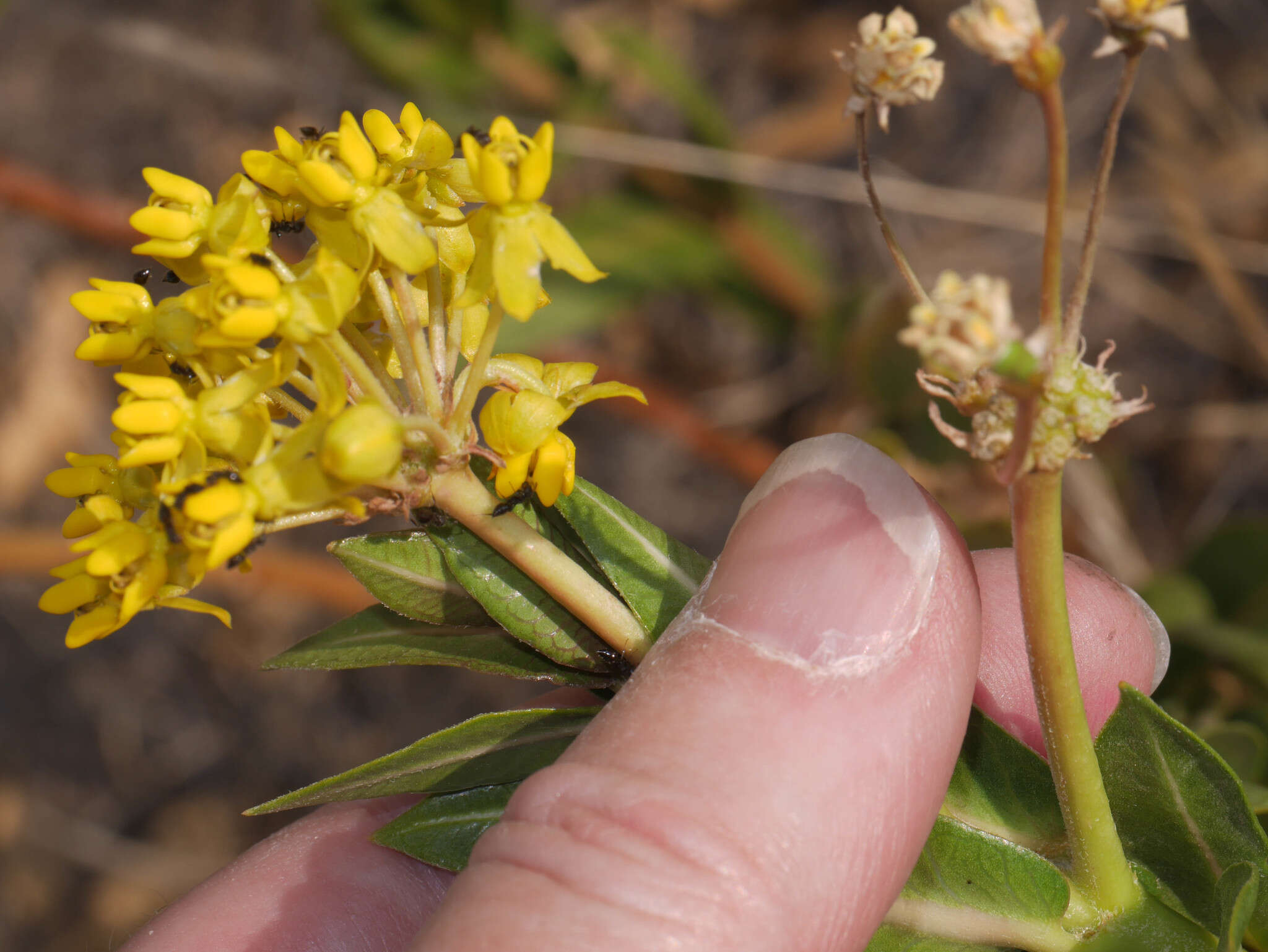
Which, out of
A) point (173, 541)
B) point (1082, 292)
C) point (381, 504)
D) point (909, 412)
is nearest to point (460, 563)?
point (381, 504)

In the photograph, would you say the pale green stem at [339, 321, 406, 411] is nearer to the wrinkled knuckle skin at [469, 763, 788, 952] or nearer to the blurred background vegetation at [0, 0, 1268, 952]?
the wrinkled knuckle skin at [469, 763, 788, 952]

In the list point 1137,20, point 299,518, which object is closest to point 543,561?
point 299,518

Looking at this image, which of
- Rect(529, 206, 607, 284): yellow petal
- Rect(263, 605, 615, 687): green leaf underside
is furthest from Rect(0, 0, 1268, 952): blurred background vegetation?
Rect(529, 206, 607, 284): yellow petal

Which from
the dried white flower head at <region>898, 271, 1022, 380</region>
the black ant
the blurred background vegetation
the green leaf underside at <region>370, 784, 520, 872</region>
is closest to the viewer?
the dried white flower head at <region>898, 271, 1022, 380</region>

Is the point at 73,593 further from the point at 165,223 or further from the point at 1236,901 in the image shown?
the point at 1236,901

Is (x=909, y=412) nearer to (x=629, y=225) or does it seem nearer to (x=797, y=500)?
(x=629, y=225)

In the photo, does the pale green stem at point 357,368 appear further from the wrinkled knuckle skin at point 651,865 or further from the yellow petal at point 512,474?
the wrinkled knuckle skin at point 651,865

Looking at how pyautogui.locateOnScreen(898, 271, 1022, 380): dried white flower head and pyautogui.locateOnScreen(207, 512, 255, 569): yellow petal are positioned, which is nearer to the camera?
pyautogui.locateOnScreen(898, 271, 1022, 380): dried white flower head

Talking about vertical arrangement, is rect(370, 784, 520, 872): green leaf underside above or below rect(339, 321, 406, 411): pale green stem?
below
